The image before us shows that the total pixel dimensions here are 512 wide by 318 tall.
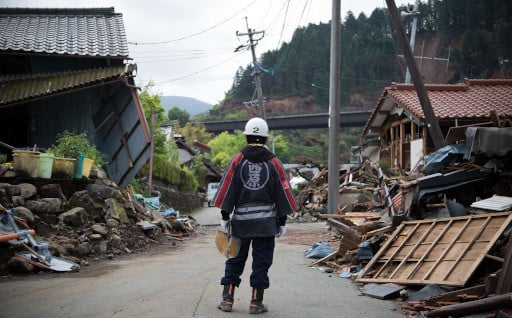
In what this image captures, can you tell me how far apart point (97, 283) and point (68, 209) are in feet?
14.4

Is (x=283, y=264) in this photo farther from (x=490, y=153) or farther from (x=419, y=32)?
(x=419, y=32)

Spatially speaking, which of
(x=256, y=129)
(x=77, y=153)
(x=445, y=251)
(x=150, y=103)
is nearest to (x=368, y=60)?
(x=150, y=103)

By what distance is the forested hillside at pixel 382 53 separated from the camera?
41.7 metres

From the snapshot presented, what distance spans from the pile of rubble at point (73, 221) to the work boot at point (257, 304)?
4.03m

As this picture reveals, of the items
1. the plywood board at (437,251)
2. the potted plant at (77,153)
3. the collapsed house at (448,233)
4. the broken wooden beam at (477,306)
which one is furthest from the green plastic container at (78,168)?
the broken wooden beam at (477,306)

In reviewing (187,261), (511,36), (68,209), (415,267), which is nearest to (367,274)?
(415,267)

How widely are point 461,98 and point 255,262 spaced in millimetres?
17608

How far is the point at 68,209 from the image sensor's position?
10.8 meters

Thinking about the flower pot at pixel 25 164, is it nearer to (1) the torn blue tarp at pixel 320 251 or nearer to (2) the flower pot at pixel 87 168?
(2) the flower pot at pixel 87 168

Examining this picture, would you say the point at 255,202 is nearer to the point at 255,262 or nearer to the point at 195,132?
the point at 255,262

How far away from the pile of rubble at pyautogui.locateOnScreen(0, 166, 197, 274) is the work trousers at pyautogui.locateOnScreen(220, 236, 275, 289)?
369cm

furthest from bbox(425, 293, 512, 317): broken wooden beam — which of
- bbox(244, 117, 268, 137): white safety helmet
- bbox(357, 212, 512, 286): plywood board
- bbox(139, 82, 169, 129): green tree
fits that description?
bbox(139, 82, 169, 129): green tree

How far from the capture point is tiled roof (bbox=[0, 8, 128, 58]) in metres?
15.1

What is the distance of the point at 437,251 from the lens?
6.70 m
